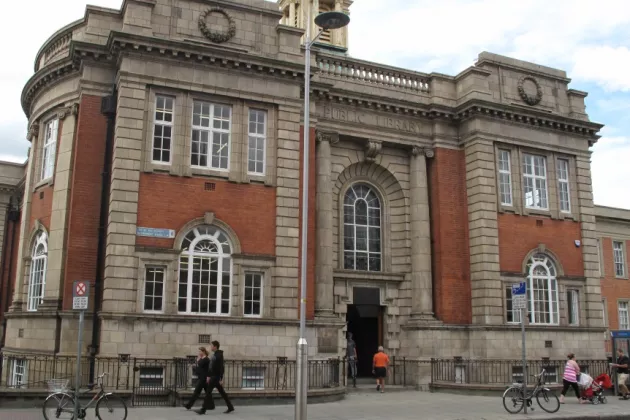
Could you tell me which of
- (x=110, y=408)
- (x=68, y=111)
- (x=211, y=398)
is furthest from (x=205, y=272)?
(x=68, y=111)

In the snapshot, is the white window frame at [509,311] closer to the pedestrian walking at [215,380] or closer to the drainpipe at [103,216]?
the pedestrian walking at [215,380]

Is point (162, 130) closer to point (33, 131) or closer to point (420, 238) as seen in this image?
point (33, 131)

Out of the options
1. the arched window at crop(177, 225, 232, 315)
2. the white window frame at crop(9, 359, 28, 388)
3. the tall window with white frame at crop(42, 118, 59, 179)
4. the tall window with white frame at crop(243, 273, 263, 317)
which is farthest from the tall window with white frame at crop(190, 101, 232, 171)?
the white window frame at crop(9, 359, 28, 388)

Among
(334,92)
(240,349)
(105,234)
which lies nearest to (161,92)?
(105,234)

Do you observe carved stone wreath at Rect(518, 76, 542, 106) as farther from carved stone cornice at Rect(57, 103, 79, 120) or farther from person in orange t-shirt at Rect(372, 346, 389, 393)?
carved stone cornice at Rect(57, 103, 79, 120)

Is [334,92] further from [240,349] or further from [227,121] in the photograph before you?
[240,349]

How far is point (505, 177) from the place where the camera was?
27.2m

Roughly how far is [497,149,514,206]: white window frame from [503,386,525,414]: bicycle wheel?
10.3 metres

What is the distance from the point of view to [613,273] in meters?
41.6

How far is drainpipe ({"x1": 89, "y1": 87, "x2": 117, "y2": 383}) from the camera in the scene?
20.5 m

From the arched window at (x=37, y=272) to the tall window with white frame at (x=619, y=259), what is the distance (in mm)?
33994

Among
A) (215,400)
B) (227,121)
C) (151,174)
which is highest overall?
(227,121)

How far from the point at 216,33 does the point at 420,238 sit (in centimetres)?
1092

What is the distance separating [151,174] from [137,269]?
307 centimetres
